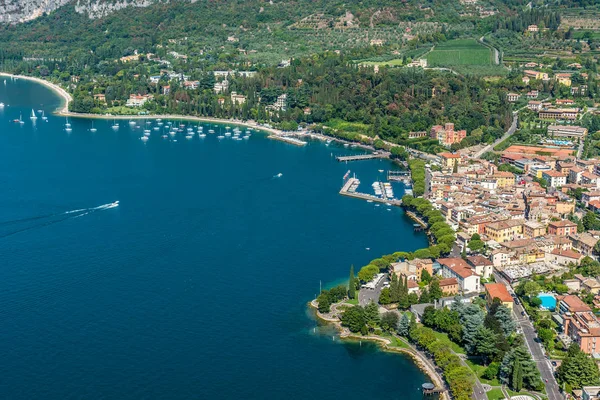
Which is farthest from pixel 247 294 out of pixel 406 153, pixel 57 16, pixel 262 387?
pixel 57 16

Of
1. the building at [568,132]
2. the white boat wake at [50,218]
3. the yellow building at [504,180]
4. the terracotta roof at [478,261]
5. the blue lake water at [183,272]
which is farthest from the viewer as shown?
the building at [568,132]

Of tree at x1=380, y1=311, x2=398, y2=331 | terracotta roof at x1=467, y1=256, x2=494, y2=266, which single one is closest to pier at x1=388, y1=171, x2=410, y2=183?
terracotta roof at x1=467, y1=256, x2=494, y2=266

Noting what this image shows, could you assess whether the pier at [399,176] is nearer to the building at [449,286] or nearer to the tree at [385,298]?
the building at [449,286]

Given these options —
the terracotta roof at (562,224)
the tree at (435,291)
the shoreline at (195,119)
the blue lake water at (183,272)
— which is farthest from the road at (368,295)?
the shoreline at (195,119)

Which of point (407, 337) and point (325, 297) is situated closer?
point (407, 337)

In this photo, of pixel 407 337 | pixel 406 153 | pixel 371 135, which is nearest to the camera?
pixel 407 337

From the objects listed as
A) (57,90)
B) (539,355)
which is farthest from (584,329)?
(57,90)

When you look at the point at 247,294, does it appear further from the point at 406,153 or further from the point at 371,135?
the point at 371,135
